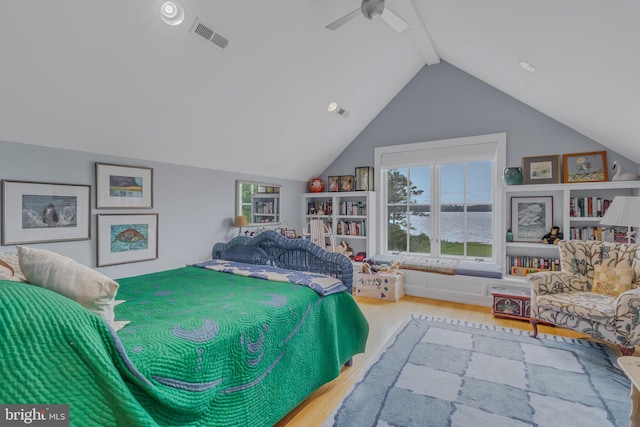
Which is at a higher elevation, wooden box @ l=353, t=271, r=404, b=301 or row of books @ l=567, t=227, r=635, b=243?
row of books @ l=567, t=227, r=635, b=243

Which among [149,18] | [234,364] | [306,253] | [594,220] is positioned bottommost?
[234,364]

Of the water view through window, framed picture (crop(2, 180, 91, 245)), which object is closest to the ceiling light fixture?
framed picture (crop(2, 180, 91, 245))

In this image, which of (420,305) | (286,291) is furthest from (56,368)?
(420,305)

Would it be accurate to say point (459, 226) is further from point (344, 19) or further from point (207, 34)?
point (207, 34)

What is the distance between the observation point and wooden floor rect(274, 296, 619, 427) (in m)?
1.89

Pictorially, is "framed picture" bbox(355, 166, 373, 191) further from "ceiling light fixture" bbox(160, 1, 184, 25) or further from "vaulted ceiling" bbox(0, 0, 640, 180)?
"ceiling light fixture" bbox(160, 1, 184, 25)

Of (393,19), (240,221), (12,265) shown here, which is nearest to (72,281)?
(12,265)

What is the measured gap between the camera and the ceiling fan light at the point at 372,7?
7.64ft

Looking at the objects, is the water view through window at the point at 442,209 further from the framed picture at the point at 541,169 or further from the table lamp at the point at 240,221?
the table lamp at the point at 240,221

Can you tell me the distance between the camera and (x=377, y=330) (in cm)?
313

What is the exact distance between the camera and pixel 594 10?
1.71 meters

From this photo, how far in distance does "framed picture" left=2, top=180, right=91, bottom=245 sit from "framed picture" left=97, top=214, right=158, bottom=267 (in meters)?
0.15

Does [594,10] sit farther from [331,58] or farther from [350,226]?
[350,226]

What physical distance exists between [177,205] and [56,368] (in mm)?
2898
